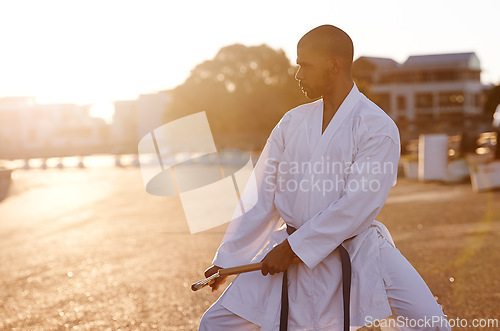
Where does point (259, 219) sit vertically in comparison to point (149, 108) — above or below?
above

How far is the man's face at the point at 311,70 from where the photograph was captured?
9.75ft

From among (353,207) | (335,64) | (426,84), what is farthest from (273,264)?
(426,84)

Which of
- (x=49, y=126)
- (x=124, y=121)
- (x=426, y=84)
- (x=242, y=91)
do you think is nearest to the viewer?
(x=242, y=91)

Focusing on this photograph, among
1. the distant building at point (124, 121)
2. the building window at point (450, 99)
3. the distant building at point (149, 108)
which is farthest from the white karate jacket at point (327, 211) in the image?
the distant building at point (124, 121)

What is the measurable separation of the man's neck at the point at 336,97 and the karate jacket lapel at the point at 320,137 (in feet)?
0.08

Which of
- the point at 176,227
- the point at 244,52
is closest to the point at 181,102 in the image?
the point at 244,52

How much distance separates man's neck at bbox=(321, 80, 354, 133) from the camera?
3.05 metres

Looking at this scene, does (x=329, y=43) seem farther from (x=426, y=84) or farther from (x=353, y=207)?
(x=426, y=84)

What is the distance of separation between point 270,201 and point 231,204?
13583mm

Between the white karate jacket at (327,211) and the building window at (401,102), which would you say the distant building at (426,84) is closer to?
the building window at (401,102)

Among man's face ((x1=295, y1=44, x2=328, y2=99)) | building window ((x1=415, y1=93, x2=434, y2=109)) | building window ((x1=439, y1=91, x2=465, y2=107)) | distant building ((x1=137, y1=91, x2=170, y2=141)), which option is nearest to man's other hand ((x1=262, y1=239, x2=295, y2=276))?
man's face ((x1=295, y1=44, x2=328, y2=99))

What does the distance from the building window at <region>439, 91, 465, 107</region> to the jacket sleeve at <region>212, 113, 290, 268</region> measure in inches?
2669

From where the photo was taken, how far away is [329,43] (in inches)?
116

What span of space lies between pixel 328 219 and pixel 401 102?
6934 cm
